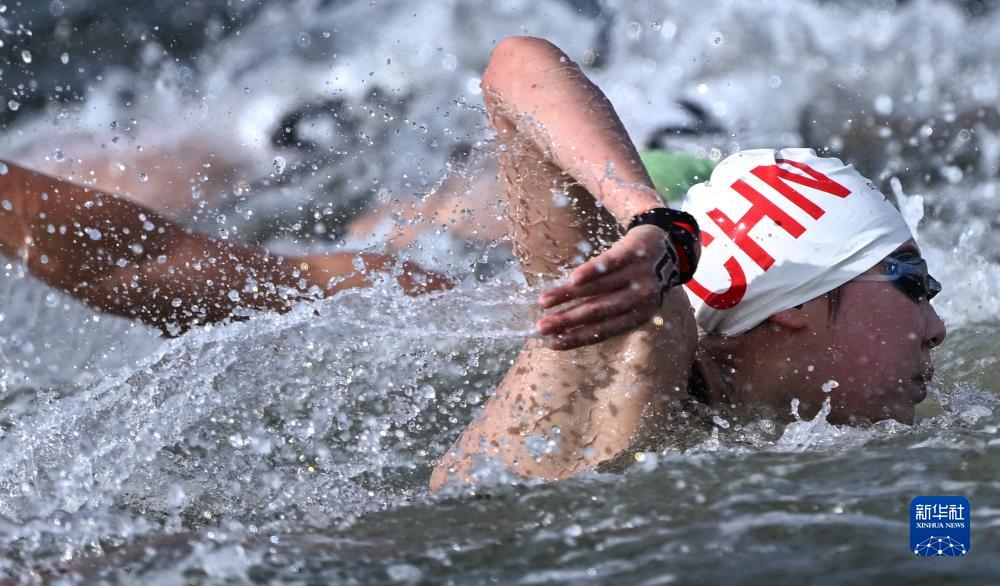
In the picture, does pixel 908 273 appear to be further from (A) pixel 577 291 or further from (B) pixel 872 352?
(A) pixel 577 291

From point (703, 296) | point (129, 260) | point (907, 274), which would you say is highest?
point (129, 260)

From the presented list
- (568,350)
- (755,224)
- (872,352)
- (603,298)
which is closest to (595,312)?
(603,298)

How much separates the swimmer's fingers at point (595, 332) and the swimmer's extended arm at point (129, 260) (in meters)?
1.53

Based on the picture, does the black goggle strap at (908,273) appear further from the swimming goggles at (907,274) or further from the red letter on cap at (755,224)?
the red letter on cap at (755,224)

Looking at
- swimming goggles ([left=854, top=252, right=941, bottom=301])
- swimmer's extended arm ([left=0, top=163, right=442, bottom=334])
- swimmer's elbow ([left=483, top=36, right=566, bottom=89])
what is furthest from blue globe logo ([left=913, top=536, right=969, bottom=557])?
swimmer's extended arm ([left=0, top=163, right=442, bottom=334])

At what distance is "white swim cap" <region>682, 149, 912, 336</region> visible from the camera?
2617 millimetres

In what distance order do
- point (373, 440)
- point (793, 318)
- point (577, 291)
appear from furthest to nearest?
point (373, 440) → point (793, 318) → point (577, 291)

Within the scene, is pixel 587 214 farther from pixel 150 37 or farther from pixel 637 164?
pixel 150 37

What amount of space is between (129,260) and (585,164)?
164cm

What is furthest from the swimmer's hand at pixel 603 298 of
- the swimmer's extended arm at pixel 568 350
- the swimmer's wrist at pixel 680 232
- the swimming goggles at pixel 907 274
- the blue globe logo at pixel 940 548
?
the swimming goggles at pixel 907 274

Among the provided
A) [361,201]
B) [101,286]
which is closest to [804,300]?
[101,286]

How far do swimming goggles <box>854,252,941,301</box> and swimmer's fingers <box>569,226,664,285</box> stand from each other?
84 centimetres

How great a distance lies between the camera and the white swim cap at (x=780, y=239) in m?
2.62

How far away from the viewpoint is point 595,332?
197cm
